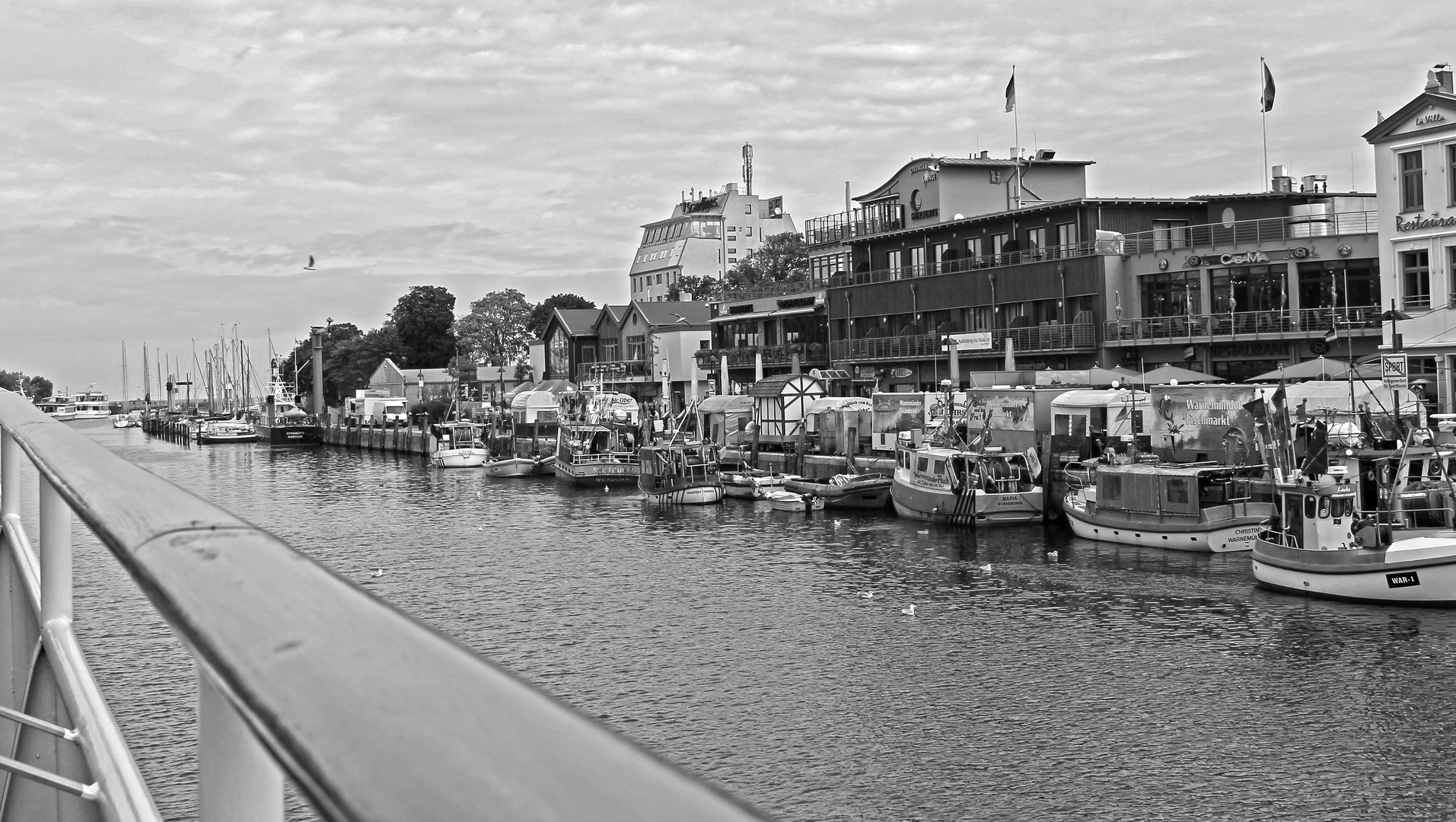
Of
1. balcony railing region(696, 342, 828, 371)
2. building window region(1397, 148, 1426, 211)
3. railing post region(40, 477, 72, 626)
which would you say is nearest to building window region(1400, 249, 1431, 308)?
building window region(1397, 148, 1426, 211)

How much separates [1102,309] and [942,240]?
13988 mm

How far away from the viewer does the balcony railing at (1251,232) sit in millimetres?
58062

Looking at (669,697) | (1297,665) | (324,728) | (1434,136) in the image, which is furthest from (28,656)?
(1434,136)

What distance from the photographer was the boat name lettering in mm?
29422

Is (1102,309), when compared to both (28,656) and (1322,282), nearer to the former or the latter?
(1322,282)

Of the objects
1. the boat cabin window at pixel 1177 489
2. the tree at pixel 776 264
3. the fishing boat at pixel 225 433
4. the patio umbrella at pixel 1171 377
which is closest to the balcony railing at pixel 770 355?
the tree at pixel 776 264

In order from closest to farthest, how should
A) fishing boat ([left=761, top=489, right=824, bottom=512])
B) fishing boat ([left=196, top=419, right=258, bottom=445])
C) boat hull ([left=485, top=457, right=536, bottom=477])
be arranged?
fishing boat ([left=761, top=489, right=824, bottom=512]) < boat hull ([left=485, top=457, right=536, bottom=477]) < fishing boat ([left=196, top=419, right=258, bottom=445])

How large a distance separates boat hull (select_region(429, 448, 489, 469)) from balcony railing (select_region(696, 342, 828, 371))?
16332 mm

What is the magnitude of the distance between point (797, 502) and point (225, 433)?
9172cm

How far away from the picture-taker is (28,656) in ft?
12.4

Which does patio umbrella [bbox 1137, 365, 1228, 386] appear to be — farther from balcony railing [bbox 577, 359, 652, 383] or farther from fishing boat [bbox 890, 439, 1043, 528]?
balcony railing [bbox 577, 359, 652, 383]

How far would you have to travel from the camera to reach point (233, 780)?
1493 mm

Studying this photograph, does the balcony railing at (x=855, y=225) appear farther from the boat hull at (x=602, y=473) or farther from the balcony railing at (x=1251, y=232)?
the boat hull at (x=602, y=473)

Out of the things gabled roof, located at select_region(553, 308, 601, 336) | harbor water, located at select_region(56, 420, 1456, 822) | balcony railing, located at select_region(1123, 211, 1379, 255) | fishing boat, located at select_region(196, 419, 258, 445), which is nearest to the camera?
harbor water, located at select_region(56, 420, 1456, 822)
